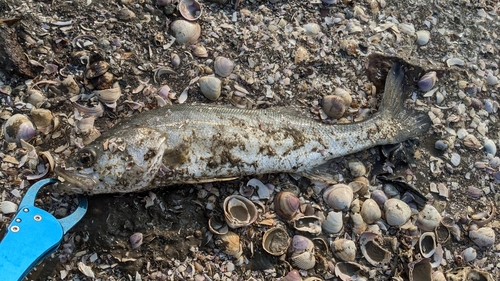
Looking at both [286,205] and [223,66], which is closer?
[286,205]

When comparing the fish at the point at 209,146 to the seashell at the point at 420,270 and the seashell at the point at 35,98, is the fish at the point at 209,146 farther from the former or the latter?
the seashell at the point at 420,270

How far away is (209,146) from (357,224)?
6.28 ft

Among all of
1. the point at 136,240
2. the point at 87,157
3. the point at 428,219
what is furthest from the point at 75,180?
the point at 428,219

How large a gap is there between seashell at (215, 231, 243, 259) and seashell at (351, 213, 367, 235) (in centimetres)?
135

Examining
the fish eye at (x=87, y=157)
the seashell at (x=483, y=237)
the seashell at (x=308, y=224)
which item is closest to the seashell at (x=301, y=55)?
the seashell at (x=308, y=224)

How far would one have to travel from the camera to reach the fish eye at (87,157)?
3871 millimetres

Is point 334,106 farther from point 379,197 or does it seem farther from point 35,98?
point 35,98

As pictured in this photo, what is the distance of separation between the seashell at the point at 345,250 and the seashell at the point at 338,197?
15.0 inches

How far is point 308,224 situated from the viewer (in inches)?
182

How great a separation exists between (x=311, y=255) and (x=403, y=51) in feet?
10.2

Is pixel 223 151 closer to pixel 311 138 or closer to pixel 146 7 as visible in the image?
pixel 311 138

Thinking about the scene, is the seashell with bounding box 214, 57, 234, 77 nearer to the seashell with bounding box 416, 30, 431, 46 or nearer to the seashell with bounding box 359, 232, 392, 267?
the seashell with bounding box 359, 232, 392, 267

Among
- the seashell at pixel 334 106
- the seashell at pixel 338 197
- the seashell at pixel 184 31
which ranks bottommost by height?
the seashell at pixel 338 197

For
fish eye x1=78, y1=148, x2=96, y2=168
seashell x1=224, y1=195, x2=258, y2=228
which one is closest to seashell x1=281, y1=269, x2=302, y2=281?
seashell x1=224, y1=195, x2=258, y2=228
